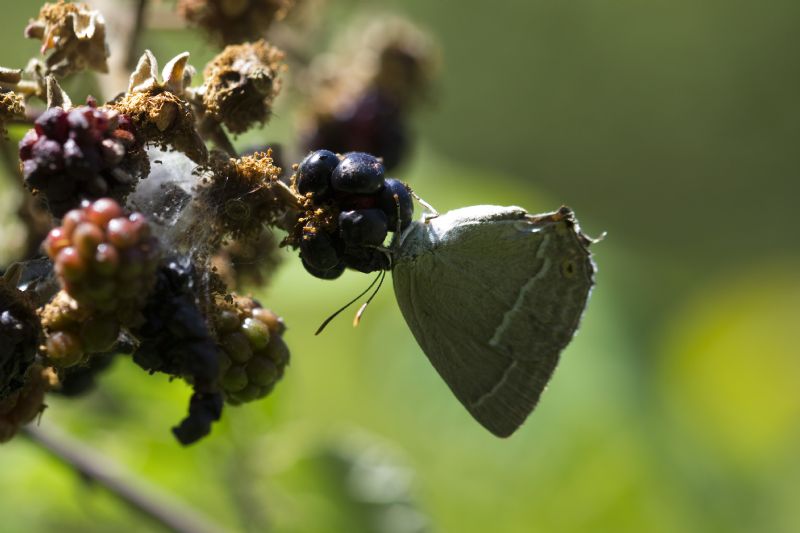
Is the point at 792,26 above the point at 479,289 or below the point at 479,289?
above

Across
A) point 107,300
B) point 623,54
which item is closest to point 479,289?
point 107,300

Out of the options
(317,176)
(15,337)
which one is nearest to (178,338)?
(15,337)

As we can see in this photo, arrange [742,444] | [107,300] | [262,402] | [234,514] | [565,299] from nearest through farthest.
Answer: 1. [107,300]
2. [565,299]
3. [262,402]
4. [234,514]
5. [742,444]

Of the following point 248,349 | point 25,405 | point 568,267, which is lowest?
point 25,405

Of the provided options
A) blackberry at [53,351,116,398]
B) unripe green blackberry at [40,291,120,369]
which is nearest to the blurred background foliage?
blackberry at [53,351,116,398]

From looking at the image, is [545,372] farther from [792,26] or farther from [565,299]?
[792,26]

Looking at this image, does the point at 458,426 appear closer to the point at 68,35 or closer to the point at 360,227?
the point at 360,227

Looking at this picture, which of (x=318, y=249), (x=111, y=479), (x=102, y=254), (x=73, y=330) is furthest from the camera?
(x=111, y=479)

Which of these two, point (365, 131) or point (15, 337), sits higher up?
point (365, 131)
